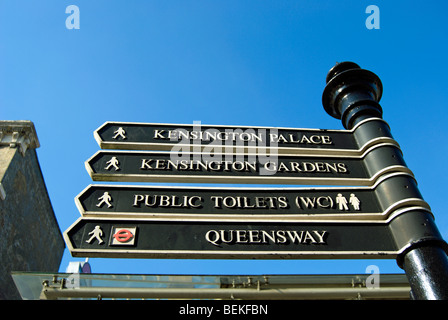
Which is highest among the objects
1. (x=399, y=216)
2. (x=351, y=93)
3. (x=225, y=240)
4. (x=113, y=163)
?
(x=351, y=93)

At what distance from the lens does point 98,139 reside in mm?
3818

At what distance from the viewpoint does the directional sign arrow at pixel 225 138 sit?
3861 mm

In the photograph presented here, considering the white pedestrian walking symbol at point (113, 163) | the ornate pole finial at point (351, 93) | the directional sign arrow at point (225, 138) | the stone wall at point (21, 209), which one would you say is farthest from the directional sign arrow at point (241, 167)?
the stone wall at point (21, 209)

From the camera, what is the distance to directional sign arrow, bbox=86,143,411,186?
3529 mm

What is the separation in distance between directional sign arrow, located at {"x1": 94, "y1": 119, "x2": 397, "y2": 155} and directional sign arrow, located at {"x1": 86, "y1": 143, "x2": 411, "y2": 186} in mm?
117

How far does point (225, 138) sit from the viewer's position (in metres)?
3.94

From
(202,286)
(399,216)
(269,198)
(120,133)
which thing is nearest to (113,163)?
(120,133)

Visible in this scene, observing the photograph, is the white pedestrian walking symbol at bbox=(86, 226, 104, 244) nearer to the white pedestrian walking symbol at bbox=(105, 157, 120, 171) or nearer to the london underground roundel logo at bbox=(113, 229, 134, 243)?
the london underground roundel logo at bbox=(113, 229, 134, 243)

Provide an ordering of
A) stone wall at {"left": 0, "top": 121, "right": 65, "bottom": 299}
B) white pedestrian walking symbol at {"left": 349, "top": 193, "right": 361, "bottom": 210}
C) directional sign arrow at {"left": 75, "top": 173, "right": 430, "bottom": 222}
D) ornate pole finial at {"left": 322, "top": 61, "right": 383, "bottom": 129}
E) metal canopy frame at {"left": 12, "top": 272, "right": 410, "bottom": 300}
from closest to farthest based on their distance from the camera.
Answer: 1. directional sign arrow at {"left": 75, "top": 173, "right": 430, "bottom": 222}
2. white pedestrian walking symbol at {"left": 349, "top": 193, "right": 361, "bottom": 210}
3. metal canopy frame at {"left": 12, "top": 272, "right": 410, "bottom": 300}
4. ornate pole finial at {"left": 322, "top": 61, "right": 383, "bottom": 129}
5. stone wall at {"left": 0, "top": 121, "right": 65, "bottom": 299}

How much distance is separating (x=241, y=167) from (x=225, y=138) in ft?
1.35

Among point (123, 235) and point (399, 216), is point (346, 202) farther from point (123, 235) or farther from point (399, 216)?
point (123, 235)

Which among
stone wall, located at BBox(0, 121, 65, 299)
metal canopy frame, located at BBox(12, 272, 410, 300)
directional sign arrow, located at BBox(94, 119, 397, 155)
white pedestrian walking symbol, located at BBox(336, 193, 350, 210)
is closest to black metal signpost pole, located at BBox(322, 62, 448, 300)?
directional sign arrow, located at BBox(94, 119, 397, 155)

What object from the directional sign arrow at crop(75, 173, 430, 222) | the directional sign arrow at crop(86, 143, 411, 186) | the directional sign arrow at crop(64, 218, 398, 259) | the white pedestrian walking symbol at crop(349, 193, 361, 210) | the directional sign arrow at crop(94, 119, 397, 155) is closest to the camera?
the directional sign arrow at crop(64, 218, 398, 259)
